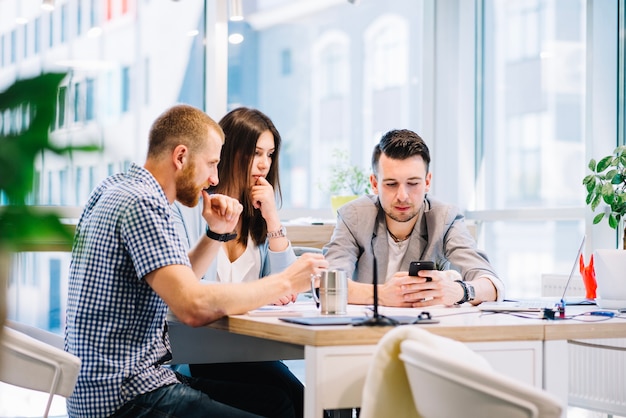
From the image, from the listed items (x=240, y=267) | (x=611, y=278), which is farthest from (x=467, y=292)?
(x=240, y=267)

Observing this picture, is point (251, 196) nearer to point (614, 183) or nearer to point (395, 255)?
point (395, 255)

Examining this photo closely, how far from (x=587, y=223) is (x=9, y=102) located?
4.27m

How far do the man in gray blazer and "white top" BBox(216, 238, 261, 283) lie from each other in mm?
263

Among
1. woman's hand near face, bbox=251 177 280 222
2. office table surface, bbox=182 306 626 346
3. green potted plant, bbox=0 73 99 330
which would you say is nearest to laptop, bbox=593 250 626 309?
office table surface, bbox=182 306 626 346

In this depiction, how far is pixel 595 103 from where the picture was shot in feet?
14.1

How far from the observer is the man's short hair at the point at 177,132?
2184 mm

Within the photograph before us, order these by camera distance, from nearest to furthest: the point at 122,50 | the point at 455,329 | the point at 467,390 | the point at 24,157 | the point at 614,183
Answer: the point at 24,157
the point at 467,390
the point at 455,329
the point at 614,183
the point at 122,50

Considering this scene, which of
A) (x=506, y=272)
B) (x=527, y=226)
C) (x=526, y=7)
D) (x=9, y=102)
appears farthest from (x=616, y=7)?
(x=9, y=102)

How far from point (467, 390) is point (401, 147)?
5.23 feet

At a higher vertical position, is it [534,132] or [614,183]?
[534,132]

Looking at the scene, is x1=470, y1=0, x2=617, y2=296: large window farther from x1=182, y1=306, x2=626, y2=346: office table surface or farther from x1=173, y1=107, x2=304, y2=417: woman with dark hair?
x1=182, y1=306, x2=626, y2=346: office table surface

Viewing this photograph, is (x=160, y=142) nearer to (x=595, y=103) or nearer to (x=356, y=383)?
(x=356, y=383)

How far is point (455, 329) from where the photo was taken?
177cm

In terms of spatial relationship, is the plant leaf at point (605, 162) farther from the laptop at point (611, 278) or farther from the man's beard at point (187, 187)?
the man's beard at point (187, 187)
